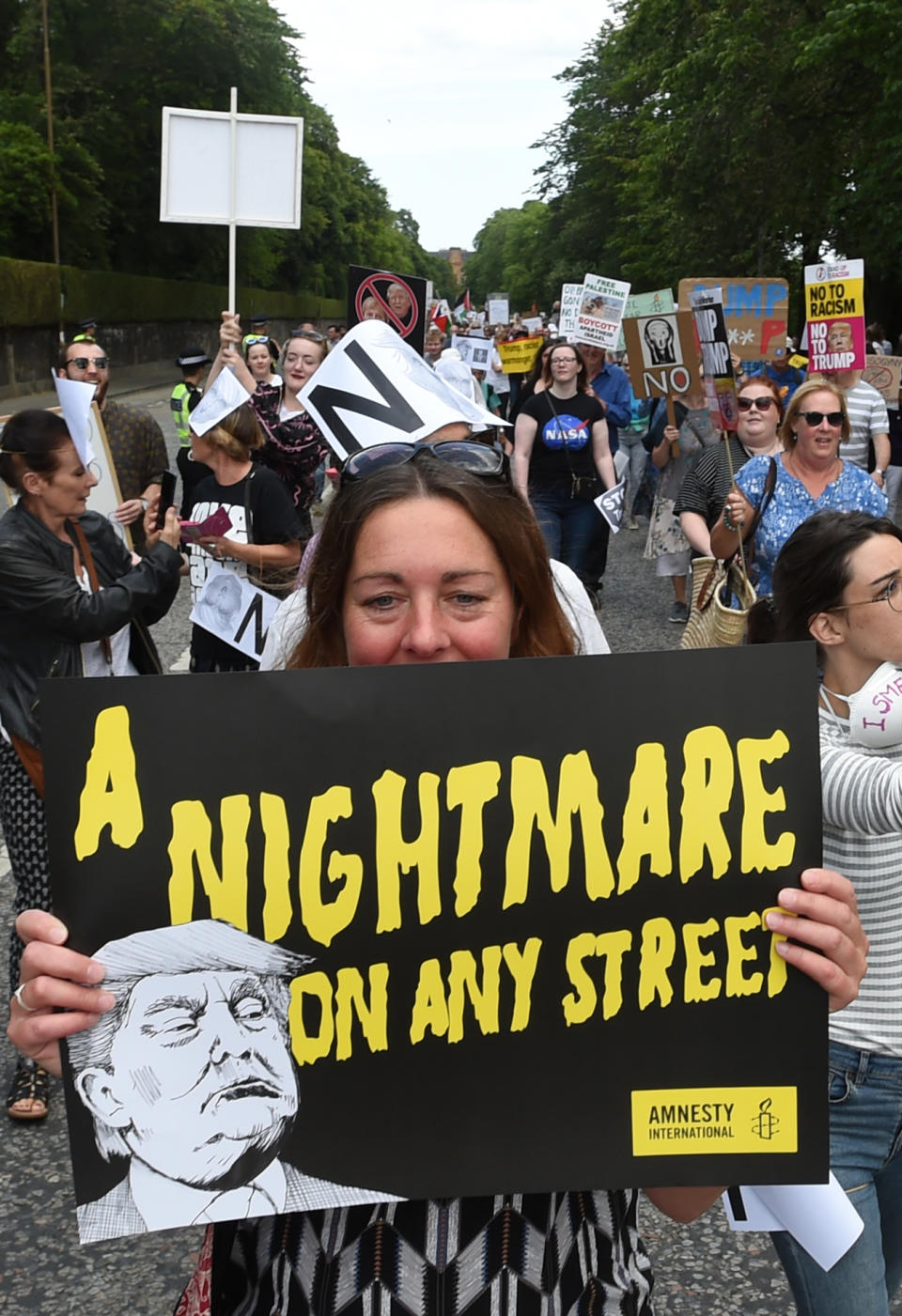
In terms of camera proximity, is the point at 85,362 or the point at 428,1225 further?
the point at 85,362

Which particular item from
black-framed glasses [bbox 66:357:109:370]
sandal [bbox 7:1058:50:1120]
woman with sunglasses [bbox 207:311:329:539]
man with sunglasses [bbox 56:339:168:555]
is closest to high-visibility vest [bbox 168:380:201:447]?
black-framed glasses [bbox 66:357:109:370]

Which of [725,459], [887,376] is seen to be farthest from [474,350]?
[725,459]

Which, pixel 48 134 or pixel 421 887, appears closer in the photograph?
pixel 421 887

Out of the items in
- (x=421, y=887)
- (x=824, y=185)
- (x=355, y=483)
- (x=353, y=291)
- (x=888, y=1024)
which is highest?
(x=824, y=185)

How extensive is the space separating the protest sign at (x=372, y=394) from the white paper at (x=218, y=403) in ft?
5.57

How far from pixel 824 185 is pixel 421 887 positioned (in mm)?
28446

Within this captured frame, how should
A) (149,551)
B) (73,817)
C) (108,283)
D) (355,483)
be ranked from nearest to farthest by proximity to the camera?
(73,817) < (355,483) < (149,551) < (108,283)

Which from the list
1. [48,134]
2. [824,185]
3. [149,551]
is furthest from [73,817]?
[48,134]

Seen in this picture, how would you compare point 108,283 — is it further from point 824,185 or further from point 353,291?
point 353,291

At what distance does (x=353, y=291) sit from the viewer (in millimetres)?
7371

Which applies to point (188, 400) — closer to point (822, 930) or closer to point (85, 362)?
point (85, 362)

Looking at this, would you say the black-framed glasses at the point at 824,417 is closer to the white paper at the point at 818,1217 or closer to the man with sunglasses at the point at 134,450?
the man with sunglasses at the point at 134,450

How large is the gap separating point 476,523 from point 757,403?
5.22 meters

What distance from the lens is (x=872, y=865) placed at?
2.15 meters
